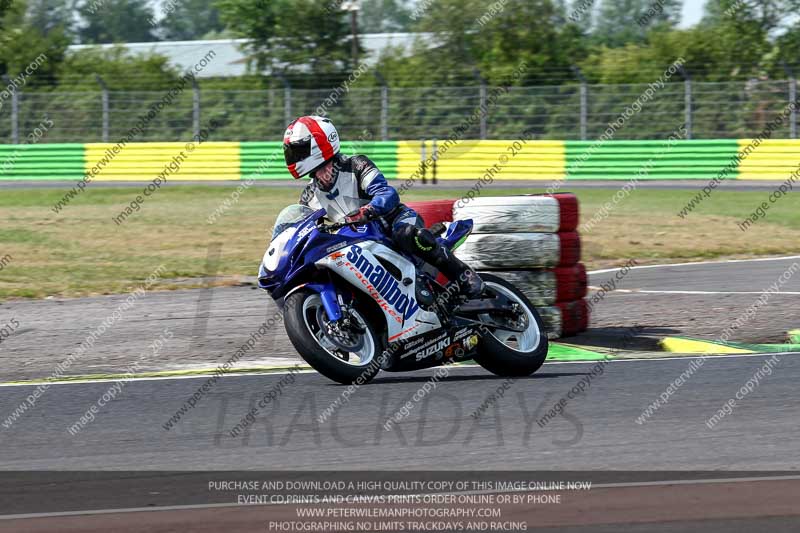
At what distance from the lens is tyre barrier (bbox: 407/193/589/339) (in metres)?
9.02

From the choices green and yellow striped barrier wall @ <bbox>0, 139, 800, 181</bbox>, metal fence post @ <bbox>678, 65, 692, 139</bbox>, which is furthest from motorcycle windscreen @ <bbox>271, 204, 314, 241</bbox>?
metal fence post @ <bbox>678, 65, 692, 139</bbox>

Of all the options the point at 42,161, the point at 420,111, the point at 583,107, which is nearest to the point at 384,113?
the point at 420,111

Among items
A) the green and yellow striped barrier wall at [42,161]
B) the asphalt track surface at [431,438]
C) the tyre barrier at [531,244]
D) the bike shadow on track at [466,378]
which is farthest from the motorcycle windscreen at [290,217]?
the green and yellow striped barrier wall at [42,161]

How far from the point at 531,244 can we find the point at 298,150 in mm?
2262

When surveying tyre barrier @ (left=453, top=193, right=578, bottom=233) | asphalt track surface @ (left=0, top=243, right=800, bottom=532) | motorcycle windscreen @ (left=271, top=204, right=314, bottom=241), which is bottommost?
asphalt track surface @ (left=0, top=243, right=800, bottom=532)

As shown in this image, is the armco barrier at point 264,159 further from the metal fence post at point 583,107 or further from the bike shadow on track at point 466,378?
the bike shadow on track at point 466,378

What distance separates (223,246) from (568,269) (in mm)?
9573

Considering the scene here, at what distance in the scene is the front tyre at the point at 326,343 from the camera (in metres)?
7.12

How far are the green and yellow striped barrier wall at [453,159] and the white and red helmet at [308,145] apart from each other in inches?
912

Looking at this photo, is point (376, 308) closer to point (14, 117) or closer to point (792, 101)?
point (792, 101)

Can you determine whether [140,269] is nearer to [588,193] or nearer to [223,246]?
[223,246]

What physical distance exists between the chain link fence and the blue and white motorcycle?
24.0m

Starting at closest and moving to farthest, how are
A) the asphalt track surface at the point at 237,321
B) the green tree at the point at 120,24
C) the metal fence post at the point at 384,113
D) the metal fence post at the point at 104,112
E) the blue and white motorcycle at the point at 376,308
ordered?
the blue and white motorcycle at the point at 376,308, the asphalt track surface at the point at 237,321, the metal fence post at the point at 384,113, the metal fence post at the point at 104,112, the green tree at the point at 120,24

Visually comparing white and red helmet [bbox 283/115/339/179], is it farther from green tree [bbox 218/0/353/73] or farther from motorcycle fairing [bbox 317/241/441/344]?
green tree [bbox 218/0/353/73]
